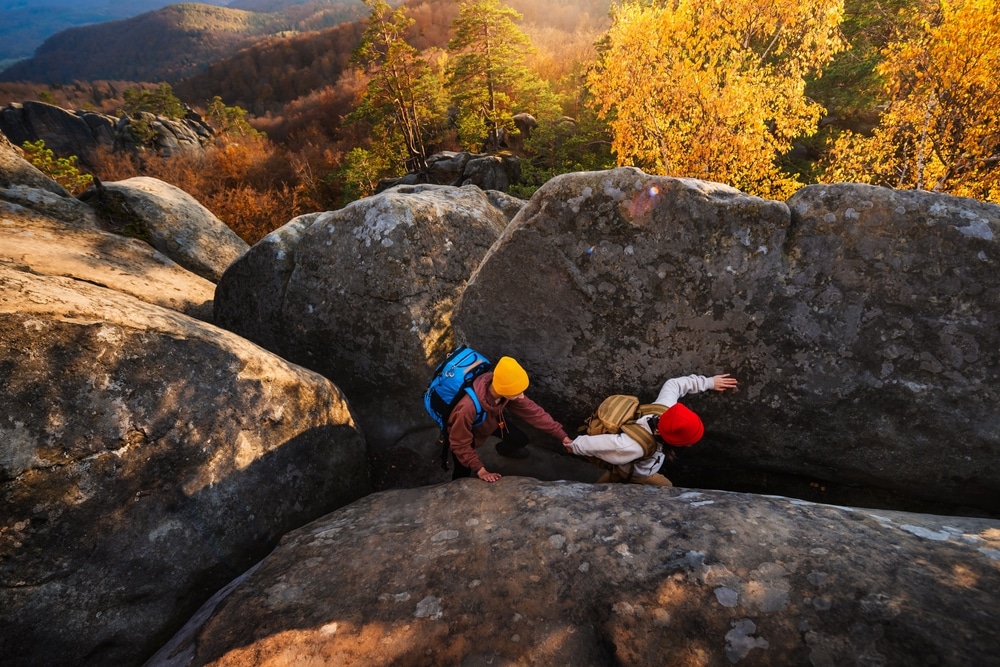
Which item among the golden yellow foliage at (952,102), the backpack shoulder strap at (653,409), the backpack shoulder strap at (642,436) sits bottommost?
the backpack shoulder strap at (642,436)

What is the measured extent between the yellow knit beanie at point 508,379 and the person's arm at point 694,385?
1641 mm

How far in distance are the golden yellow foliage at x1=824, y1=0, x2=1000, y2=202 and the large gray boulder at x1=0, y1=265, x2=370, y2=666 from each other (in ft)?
48.6

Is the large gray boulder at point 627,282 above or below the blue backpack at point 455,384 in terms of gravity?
above

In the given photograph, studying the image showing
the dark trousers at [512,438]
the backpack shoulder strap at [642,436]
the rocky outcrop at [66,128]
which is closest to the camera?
the backpack shoulder strap at [642,436]

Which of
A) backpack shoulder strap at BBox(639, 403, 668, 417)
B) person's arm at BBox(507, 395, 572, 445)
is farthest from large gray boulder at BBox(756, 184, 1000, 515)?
person's arm at BBox(507, 395, 572, 445)

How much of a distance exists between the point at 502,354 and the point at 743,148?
475 inches

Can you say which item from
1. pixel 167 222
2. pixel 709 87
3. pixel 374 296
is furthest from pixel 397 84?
pixel 374 296

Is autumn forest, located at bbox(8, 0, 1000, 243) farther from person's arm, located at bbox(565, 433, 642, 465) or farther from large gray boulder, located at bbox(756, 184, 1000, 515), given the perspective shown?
person's arm, located at bbox(565, 433, 642, 465)

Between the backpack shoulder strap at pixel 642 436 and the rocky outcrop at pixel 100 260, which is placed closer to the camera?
the backpack shoulder strap at pixel 642 436

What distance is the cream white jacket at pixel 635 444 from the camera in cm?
500

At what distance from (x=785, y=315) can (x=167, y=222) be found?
12.6 m

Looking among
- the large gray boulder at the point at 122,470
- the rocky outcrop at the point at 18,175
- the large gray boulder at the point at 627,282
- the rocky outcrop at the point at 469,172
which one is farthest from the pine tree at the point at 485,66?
the large gray boulder at the point at 122,470

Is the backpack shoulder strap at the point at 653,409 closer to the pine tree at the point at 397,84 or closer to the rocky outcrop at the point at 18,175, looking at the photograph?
the rocky outcrop at the point at 18,175

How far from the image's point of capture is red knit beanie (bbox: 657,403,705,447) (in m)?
4.54
